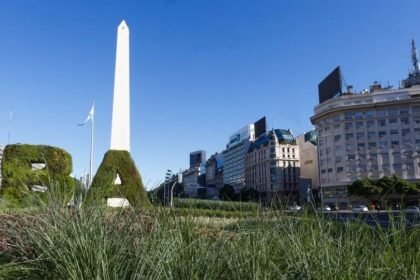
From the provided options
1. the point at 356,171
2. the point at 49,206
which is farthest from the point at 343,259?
the point at 356,171

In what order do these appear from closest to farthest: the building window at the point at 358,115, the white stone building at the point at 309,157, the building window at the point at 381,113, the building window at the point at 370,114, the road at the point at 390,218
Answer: the road at the point at 390,218 → the building window at the point at 381,113 → the building window at the point at 370,114 → the building window at the point at 358,115 → the white stone building at the point at 309,157

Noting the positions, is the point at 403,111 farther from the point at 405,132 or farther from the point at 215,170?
the point at 215,170

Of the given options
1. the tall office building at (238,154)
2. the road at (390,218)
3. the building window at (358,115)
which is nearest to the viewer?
the road at (390,218)

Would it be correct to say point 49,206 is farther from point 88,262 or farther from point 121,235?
point 88,262

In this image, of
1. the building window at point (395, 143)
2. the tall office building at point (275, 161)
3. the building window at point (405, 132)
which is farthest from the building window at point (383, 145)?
the tall office building at point (275, 161)

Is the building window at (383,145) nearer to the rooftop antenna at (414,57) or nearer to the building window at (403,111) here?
the building window at (403,111)

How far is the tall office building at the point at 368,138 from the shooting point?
233 feet

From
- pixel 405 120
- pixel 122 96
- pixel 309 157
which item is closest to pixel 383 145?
pixel 405 120

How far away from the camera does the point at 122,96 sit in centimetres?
2167

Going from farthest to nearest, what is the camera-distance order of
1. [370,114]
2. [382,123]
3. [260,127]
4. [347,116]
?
1. [260,127]
2. [347,116]
3. [370,114]
4. [382,123]

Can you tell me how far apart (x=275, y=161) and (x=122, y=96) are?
80264 mm

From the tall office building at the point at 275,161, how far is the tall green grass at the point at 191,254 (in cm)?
8996

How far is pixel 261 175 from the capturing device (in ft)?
346

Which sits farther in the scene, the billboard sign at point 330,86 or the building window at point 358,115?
the billboard sign at point 330,86
